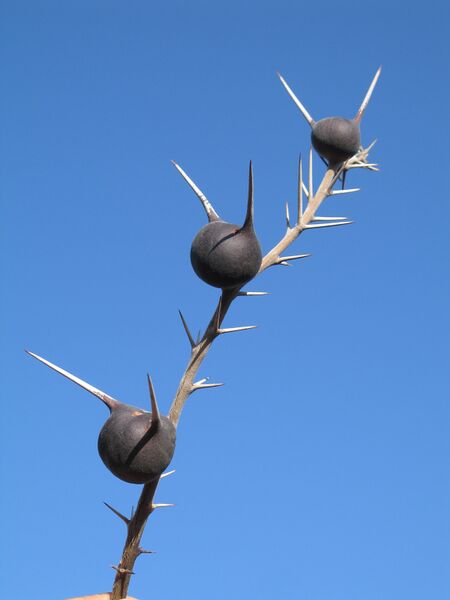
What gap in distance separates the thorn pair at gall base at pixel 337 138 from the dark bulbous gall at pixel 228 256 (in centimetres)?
120

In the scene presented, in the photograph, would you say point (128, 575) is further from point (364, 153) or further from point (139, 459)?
point (364, 153)

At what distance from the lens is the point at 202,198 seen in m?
3.97

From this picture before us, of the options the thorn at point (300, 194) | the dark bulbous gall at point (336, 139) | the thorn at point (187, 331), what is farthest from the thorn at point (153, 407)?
the dark bulbous gall at point (336, 139)

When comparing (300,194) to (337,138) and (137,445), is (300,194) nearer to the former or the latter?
(337,138)

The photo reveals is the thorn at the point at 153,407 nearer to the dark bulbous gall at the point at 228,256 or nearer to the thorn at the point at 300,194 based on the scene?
the dark bulbous gall at the point at 228,256

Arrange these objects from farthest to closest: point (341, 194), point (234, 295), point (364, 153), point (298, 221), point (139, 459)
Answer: point (364, 153), point (341, 194), point (298, 221), point (234, 295), point (139, 459)

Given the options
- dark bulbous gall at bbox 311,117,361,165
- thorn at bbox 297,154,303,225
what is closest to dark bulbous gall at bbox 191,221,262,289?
thorn at bbox 297,154,303,225

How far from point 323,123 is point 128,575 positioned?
2.82 metres

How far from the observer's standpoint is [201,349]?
373 centimetres

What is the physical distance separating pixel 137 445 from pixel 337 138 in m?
2.30

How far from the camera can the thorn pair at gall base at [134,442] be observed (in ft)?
10.9

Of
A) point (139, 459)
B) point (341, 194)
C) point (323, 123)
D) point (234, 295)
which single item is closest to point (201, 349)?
point (234, 295)

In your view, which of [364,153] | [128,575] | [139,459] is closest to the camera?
[139,459]

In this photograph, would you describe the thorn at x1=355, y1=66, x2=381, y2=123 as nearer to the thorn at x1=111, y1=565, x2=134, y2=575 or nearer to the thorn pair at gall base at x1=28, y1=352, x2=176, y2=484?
the thorn pair at gall base at x1=28, y1=352, x2=176, y2=484
